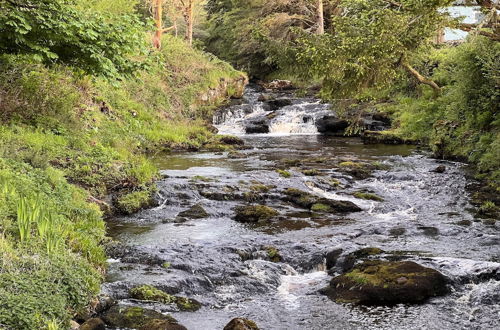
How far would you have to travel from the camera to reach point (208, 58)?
3622cm

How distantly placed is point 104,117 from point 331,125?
1360 cm

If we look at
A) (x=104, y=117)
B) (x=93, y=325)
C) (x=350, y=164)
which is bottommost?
(x=93, y=325)

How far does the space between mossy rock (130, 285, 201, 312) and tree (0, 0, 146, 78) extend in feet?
17.3

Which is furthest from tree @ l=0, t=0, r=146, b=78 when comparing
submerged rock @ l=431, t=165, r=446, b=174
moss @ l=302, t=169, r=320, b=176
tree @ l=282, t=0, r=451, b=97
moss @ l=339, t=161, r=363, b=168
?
submerged rock @ l=431, t=165, r=446, b=174

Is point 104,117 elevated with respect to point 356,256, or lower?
elevated

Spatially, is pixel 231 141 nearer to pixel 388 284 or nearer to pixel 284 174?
pixel 284 174

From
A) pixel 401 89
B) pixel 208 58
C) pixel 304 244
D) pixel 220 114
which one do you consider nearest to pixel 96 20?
pixel 304 244

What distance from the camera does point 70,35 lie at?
444 inches

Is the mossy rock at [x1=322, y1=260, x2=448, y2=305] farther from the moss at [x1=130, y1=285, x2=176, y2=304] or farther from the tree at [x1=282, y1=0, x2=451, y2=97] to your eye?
the tree at [x1=282, y1=0, x2=451, y2=97]

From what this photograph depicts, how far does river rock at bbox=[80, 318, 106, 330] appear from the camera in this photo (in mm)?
6688

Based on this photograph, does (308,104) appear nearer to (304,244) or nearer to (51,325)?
(304,244)

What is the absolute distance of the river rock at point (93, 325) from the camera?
6.69 meters

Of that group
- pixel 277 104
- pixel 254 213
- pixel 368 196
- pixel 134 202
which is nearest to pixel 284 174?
pixel 368 196

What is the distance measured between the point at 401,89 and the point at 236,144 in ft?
36.8
